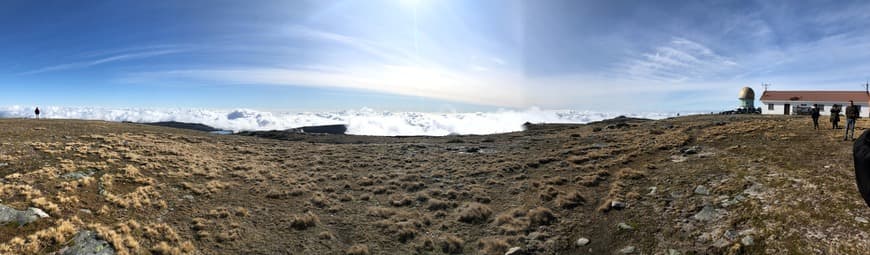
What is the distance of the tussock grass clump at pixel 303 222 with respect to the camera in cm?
1523

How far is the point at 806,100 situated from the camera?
60281 millimetres

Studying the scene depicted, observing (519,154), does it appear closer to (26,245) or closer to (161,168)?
(161,168)

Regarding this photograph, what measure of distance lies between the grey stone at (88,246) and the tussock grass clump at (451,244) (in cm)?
1107

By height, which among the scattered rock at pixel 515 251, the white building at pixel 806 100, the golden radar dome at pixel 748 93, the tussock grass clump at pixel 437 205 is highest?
the golden radar dome at pixel 748 93

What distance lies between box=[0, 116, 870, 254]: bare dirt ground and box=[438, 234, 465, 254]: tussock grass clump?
0.06 m

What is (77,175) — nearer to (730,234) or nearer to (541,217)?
(541,217)

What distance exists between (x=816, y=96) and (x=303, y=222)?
87.4m

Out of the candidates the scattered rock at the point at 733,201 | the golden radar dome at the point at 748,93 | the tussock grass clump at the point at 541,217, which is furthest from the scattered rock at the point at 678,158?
the golden radar dome at the point at 748,93

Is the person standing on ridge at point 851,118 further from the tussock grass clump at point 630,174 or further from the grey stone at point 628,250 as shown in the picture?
the grey stone at point 628,250

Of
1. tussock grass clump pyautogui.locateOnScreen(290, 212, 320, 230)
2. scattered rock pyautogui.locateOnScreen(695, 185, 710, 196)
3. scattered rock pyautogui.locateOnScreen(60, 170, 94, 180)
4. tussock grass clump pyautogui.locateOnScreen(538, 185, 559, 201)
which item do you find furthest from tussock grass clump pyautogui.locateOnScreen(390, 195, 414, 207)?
scattered rock pyautogui.locateOnScreen(60, 170, 94, 180)

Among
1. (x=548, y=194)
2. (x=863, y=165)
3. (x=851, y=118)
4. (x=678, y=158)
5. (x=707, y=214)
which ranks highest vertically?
(x=851, y=118)

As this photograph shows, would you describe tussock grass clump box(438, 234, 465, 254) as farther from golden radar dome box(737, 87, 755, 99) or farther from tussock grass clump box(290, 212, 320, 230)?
golden radar dome box(737, 87, 755, 99)

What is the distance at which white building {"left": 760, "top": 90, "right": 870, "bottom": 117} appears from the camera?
5603 centimetres

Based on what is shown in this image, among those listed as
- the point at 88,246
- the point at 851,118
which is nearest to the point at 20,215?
the point at 88,246
